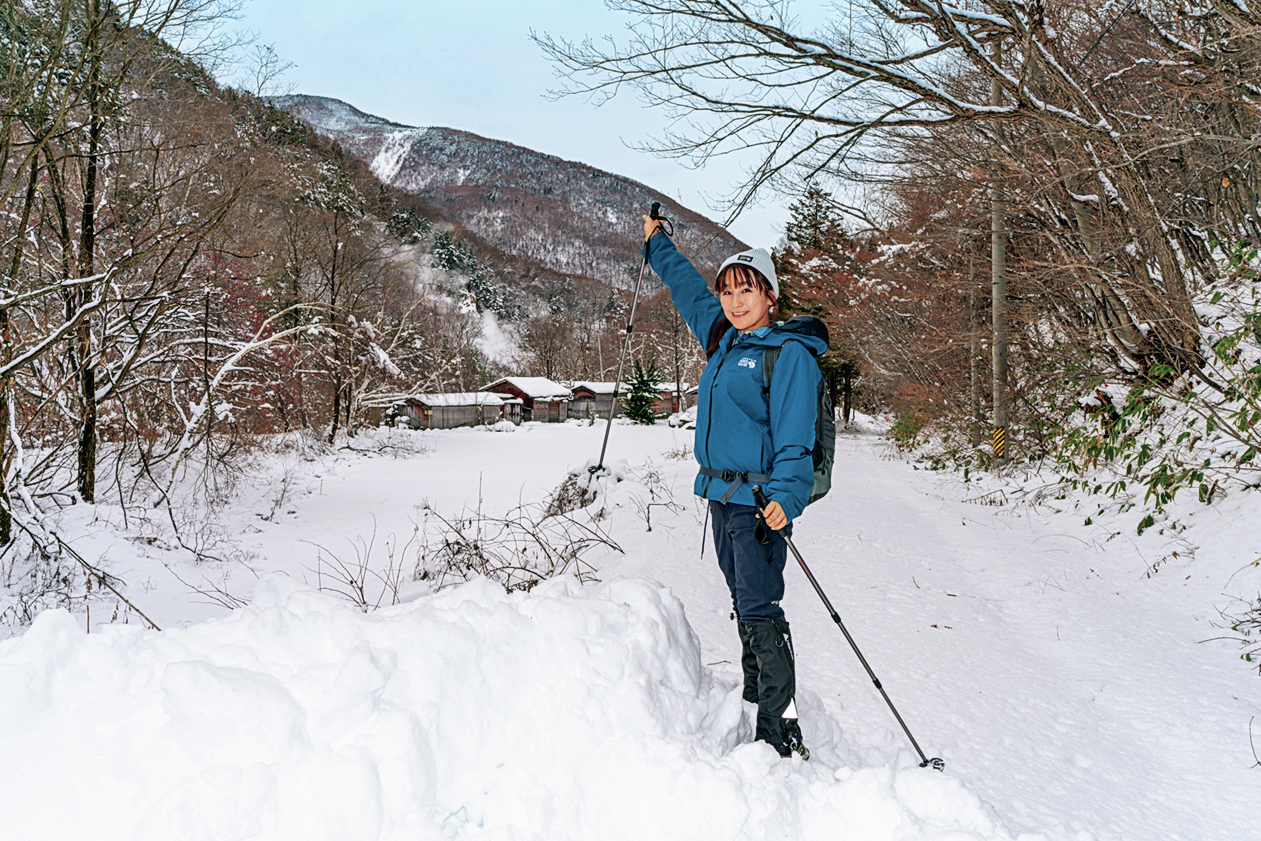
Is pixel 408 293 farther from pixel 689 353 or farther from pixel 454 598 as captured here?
pixel 454 598

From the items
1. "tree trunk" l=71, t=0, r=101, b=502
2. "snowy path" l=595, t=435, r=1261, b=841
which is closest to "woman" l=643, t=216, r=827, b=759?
"snowy path" l=595, t=435, r=1261, b=841

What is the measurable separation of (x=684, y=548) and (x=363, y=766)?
12.7ft

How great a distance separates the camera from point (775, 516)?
7.66ft

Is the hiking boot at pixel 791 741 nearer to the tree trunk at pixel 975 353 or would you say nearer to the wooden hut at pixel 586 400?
the tree trunk at pixel 975 353

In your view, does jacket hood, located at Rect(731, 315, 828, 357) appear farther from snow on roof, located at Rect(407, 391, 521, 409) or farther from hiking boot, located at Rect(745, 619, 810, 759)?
snow on roof, located at Rect(407, 391, 521, 409)

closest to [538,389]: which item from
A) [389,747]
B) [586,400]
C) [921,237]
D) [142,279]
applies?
[586,400]

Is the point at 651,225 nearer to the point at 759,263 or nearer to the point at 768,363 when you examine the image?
the point at 759,263

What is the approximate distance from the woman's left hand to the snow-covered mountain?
110709mm

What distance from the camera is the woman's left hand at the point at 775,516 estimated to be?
2.32 m

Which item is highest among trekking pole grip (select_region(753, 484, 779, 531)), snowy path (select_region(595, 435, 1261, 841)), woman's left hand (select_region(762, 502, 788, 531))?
trekking pole grip (select_region(753, 484, 779, 531))

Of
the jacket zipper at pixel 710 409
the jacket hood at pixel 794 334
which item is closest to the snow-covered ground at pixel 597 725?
the jacket zipper at pixel 710 409

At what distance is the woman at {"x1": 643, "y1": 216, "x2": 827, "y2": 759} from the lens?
244cm

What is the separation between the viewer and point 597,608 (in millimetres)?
2643

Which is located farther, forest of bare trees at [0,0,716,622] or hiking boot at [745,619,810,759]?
forest of bare trees at [0,0,716,622]
